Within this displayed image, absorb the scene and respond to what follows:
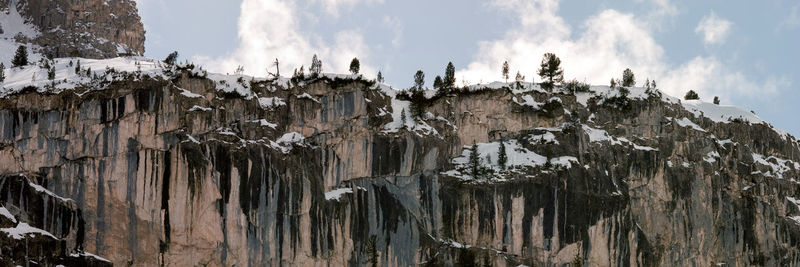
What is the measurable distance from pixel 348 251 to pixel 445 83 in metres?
27.7

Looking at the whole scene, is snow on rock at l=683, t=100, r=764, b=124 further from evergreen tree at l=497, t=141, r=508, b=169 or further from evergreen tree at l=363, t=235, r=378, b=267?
evergreen tree at l=363, t=235, r=378, b=267

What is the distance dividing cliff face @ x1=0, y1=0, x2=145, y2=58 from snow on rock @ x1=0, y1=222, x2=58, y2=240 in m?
53.4

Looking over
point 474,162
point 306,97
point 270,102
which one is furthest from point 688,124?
point 270,102

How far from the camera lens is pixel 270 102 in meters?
73.9

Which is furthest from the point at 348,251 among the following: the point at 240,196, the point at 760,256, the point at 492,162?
the point at 760,256

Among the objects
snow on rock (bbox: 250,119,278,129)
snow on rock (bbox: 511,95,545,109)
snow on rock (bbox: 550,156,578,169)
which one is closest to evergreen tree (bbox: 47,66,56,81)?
snow on rock (bbox: 250,119,278,129)

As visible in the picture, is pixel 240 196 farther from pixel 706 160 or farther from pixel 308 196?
pixel 706 160

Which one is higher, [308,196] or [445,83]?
[445,83]

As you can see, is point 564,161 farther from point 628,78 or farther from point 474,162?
point 628,78

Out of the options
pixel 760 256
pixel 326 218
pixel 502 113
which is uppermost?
pixel 502 113

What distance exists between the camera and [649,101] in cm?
8712

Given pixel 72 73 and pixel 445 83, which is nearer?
pixel 72 73

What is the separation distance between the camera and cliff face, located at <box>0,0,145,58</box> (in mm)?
113750

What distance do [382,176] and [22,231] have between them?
108ft
